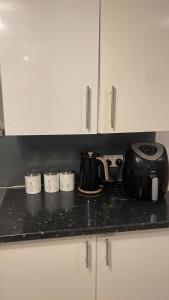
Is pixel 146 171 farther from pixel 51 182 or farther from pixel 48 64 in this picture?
pixel 48 64

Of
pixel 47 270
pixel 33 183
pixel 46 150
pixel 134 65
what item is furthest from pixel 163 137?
pixel 47 270

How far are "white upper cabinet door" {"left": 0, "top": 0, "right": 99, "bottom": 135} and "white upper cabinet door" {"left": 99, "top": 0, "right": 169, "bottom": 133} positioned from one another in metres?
0.06

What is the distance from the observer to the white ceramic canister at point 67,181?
1557 millimetres

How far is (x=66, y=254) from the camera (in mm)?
1171

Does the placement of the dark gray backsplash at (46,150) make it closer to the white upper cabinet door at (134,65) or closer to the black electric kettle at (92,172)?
the black electric kettle at (92,172)

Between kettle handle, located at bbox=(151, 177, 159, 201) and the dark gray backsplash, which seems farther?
the dark gray backsplash

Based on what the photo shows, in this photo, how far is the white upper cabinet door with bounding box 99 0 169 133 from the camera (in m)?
1.25

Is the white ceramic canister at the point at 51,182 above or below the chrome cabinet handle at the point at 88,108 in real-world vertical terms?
below

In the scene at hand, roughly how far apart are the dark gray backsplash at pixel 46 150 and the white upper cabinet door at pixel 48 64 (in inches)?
12.3

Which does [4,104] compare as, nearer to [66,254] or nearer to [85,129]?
[85,129]

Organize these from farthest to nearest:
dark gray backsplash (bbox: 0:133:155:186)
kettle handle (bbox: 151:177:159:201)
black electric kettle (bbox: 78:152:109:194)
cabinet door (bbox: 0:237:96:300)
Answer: dark gray backsplash (bbox: 0:133:155:186) → black electric kettle (bbox: 78:152:109:194) → kettle handle (bbox: 151:177:159:201) → cabinet door (bbox: 0:237:96:300)

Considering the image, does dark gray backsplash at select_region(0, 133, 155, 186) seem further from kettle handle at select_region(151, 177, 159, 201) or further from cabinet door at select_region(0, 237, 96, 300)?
cabinet door at select_region(0, 237, 96, 300)

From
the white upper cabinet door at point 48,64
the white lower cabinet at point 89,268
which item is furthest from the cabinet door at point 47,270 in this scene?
the white upper cabinet door at point 48,64

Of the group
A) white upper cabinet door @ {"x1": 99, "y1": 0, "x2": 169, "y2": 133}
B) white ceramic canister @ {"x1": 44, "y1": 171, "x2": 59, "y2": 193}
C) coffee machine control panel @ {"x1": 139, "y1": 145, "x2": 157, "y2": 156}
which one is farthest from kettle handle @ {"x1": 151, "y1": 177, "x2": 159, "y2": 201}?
white ceramic canister @ {"x1": 44, "y1": 171, "x2": 59, "y2": 193}
